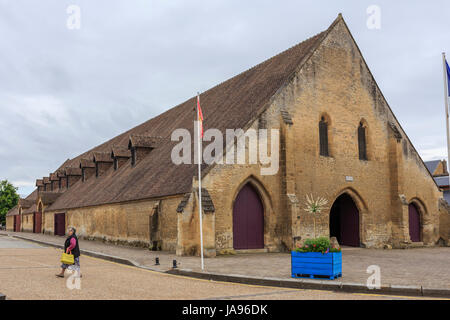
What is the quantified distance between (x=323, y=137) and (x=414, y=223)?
28.9 ft

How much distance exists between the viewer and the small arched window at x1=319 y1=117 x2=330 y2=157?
23.2m

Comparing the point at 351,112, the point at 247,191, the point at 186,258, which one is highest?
the point at 351,112

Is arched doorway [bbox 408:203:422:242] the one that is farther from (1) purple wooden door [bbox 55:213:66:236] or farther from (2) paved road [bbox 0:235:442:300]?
(1) purple wooden door [bbox 55:213:66:236]

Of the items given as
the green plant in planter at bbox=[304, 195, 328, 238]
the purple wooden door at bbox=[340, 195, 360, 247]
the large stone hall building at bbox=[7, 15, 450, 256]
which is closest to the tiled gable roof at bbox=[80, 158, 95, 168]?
the large stone hall building at bbox=[7, 15, 450, 256]

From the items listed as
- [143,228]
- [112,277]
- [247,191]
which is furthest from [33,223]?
[112,277]

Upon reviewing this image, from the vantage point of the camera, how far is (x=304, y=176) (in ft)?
70.7

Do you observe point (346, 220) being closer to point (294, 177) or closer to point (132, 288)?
point (294, 177)

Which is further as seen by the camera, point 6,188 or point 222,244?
point 6,188

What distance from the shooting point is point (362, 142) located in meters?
25.1

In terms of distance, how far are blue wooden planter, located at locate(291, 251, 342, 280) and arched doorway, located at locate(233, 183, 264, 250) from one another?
843 cm

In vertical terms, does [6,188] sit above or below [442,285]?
above
